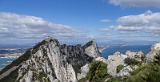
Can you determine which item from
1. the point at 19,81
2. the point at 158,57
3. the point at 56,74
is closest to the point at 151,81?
the point at 158,57

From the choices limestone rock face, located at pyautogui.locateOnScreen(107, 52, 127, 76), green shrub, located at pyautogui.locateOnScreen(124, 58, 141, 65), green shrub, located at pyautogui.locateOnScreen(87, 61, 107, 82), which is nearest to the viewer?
green shrub, located at pyautogui.locateOnScreen(87, 61, 107, 82)

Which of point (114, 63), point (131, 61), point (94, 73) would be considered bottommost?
point (114, 63)

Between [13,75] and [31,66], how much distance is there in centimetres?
1286

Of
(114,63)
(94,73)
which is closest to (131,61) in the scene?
(114,63)

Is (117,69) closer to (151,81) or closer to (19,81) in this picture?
(151,81)

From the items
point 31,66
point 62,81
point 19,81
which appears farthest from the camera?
point 62,81

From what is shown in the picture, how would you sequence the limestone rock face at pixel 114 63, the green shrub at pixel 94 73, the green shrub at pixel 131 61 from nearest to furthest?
1. the green shrub at pixel 94 73
2. the green shrub at pixel 131 61
3. the limestone rock face at pixel 114 63

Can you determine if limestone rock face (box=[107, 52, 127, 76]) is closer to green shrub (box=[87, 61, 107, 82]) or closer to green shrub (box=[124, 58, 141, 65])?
green shrub (box=[124, 58, 141, 65])

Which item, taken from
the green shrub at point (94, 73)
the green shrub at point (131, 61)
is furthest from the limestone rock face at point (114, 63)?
the green shrub at point (94, 73)

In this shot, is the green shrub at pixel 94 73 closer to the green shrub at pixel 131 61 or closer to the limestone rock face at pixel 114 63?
the limestone rock face at pixel 114 63

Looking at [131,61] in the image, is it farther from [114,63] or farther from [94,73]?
[94,73]

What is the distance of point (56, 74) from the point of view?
19862cm

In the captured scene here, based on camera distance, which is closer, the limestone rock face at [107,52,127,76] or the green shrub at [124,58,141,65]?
the green shrub at [124,58,141,65]

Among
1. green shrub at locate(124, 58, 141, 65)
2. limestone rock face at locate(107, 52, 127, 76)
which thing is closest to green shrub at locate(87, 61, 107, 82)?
limestone rock face at locate(107, 52, 127, 76)
